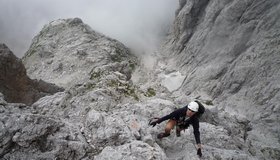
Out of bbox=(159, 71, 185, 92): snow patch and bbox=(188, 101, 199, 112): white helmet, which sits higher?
bbox=(159, 71, 185, 92): snow patch

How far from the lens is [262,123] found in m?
57.3

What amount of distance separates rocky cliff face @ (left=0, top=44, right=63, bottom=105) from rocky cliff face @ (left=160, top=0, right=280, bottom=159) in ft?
102

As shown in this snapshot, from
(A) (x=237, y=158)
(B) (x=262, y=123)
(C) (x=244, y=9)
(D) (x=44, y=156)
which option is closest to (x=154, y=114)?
(A) (x=237, y=158)

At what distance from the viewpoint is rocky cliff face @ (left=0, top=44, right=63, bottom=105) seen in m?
38.0

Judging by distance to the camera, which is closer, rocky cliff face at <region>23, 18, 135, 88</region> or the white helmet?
the white helmet

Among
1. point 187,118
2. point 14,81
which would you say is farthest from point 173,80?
point 187,118

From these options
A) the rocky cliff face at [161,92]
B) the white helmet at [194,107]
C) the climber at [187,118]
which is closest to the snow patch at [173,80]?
the rocky cliff face at [161,92]

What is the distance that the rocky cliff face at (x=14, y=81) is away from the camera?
1496 inches

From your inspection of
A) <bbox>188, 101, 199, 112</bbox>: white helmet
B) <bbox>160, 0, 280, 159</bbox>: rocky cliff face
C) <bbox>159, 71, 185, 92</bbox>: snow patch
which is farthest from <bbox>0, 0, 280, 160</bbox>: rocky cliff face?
<bbox>188, 101, 199, 112</bbox>: white helmet

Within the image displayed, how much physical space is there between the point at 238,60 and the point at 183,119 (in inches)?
2415

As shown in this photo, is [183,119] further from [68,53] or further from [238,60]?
[68,53]

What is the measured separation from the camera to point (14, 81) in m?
39.8

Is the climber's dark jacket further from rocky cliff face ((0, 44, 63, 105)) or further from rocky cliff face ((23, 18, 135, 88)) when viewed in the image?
rocky cliff face ((23, 18, 135, 88))

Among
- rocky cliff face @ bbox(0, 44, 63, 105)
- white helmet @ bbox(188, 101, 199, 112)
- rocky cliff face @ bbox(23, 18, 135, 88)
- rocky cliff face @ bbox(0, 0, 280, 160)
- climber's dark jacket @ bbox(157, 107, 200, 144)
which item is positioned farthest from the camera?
rocky cliff face @ bbox(23, 18, 135, 88)
